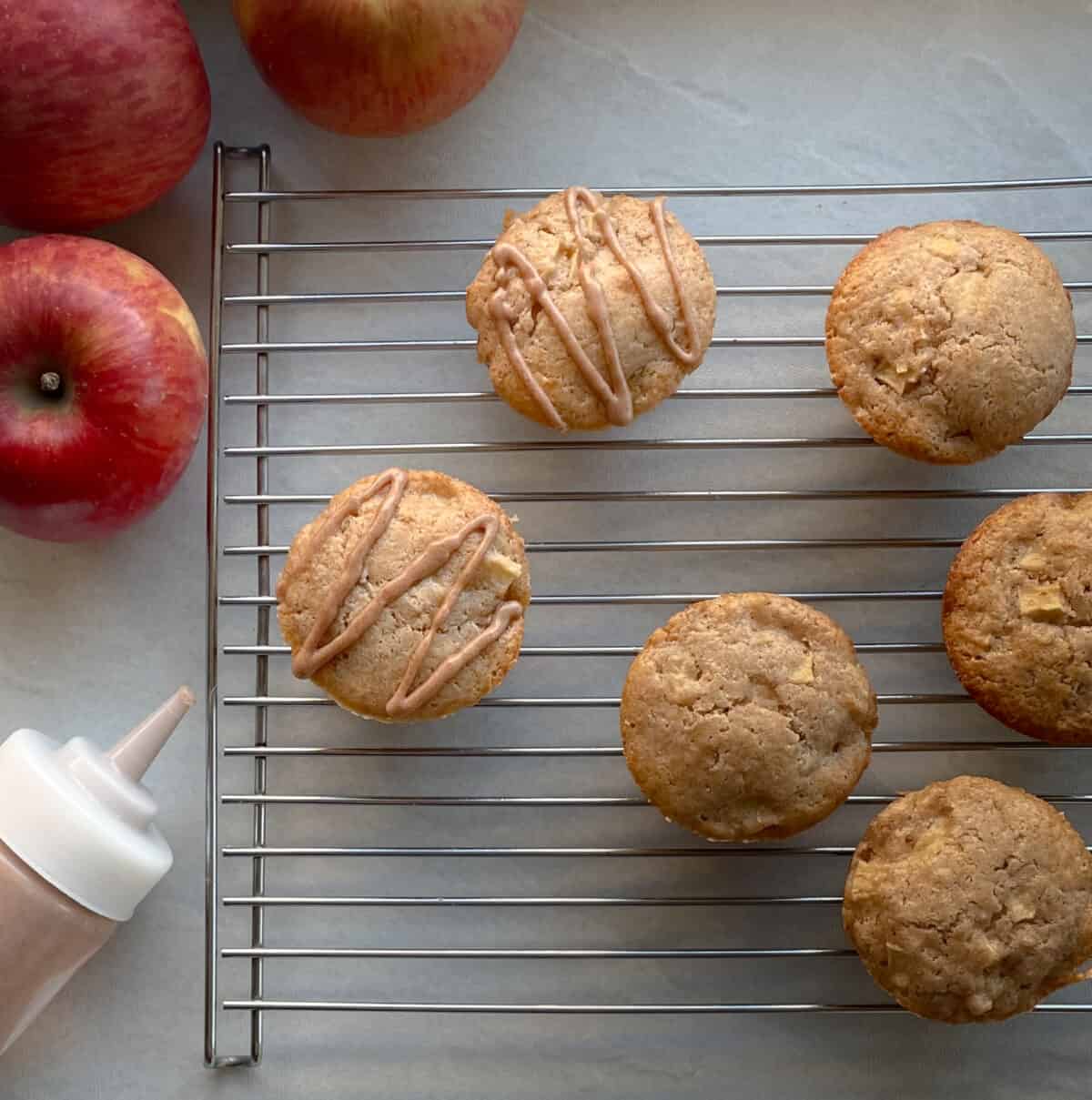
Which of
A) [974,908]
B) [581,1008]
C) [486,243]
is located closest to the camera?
[974,908]

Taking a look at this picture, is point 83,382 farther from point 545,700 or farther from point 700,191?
point 700,191

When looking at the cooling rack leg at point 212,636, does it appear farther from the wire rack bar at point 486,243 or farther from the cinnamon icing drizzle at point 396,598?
the cinnamon icing drizzle at point 396,598

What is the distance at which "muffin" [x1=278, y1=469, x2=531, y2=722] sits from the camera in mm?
1466

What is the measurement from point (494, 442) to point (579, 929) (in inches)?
26.1

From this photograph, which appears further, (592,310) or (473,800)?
(473,800)

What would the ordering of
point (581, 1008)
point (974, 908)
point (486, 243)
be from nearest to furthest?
point (974, 908) → point (581, 1008) → point (486, 243)

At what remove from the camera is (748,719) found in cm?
146

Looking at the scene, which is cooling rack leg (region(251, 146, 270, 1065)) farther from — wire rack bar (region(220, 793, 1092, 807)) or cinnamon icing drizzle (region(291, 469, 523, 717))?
cinnamon icing drizzle (region(291, 469, 523, 717))

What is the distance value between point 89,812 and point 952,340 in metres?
1.18

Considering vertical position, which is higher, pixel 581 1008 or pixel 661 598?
pixel 661 598

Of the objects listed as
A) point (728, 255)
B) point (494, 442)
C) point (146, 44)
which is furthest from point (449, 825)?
point (146, 44)

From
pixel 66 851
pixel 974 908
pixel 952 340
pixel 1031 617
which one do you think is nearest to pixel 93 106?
pixel 66 851

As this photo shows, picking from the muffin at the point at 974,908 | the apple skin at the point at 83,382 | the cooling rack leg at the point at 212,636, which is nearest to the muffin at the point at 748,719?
the muffin at the point at 974,908

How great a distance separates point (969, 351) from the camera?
4.84ft
